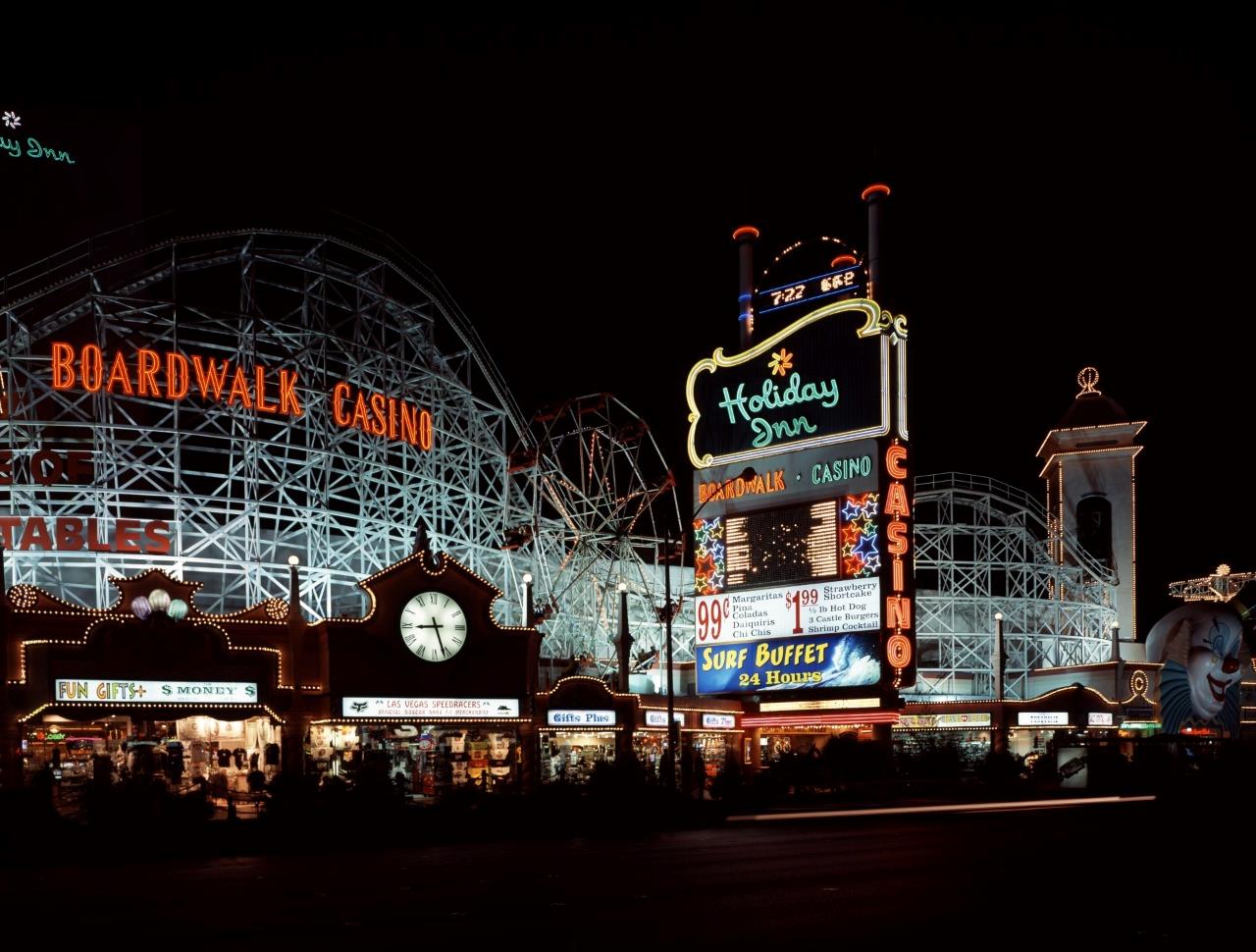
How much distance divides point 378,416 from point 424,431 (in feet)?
7.04

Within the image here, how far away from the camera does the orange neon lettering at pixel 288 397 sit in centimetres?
4575

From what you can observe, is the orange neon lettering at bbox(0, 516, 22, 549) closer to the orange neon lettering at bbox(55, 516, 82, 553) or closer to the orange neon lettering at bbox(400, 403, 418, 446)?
the orange neon lettering at bbox(55, 516, 82, 553)

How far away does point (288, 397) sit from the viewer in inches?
1802

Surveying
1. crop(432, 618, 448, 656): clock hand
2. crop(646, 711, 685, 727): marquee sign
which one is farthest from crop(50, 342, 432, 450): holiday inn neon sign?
crop(646, 711, 685, 727): marquee sign

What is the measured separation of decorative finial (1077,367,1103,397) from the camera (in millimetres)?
90000

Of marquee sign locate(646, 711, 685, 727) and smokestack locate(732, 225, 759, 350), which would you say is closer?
marquee sign locate(646, 711, 685, 727)

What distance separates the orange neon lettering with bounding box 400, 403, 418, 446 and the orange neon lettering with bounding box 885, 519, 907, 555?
16682 millimetres

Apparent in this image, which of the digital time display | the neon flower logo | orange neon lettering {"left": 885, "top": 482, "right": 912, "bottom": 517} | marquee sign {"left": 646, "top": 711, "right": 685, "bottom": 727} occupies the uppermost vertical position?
the digital time display

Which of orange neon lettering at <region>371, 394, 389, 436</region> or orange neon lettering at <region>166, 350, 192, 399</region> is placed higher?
orange neon lettering at <region>166, 350, 192, 399</region>

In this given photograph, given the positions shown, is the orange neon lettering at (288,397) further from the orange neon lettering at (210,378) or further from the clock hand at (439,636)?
the clock hand at (439,636)

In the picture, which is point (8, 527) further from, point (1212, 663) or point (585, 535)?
point (1212, 663)

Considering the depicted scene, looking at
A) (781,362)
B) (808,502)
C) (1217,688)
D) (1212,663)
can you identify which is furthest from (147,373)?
(1217,688)

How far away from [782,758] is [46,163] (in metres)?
43.1

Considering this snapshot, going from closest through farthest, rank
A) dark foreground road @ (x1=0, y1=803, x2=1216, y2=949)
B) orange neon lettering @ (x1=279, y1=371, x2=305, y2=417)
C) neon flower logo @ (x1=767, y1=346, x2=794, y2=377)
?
dark foreground road @ (x1=0, y1=803, x2=1216, y2=949) → orange neon lettering @ (x1=279, y1=371, x2=305, y2=417) → neon flower logo @ (x1=767, y1=346, x2=794, y2=377)
